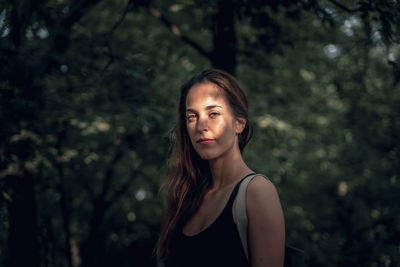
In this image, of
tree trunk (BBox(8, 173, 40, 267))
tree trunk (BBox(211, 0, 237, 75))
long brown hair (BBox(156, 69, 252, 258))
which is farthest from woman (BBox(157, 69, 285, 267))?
tree trunk (BBox(211, 0, 237, 75))

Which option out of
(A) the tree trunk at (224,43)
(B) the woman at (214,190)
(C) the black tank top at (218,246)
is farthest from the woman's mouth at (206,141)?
(A) the tree trunk at (224,43)

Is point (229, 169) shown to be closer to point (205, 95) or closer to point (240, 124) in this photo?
point (240, 124)

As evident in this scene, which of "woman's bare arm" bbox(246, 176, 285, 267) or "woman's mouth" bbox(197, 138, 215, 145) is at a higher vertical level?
"woman's mouth" bbox(197, 138, 215, 145)

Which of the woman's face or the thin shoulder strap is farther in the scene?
the woman's face

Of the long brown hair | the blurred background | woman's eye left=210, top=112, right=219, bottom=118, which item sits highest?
woman's eye left=210, top=112, right=219, bottom=118

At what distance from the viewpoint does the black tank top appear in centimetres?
218

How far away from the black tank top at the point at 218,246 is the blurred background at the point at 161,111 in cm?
126

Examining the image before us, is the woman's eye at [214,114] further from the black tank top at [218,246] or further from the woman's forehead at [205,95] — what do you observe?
the black tank top at [218,246]

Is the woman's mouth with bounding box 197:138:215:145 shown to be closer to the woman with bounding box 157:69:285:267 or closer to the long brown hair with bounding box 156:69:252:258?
the woman with bounding box 157:69:285:267

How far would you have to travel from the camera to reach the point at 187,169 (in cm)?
286

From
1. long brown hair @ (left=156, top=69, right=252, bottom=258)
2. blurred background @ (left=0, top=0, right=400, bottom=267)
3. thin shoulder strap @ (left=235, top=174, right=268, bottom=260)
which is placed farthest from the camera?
blurred background @ (left=0, top=0, right=400, bottom=267)

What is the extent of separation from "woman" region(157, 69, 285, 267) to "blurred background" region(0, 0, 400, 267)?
2.22ft

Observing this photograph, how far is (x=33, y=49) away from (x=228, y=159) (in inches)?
122

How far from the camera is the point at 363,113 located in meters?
11.3
